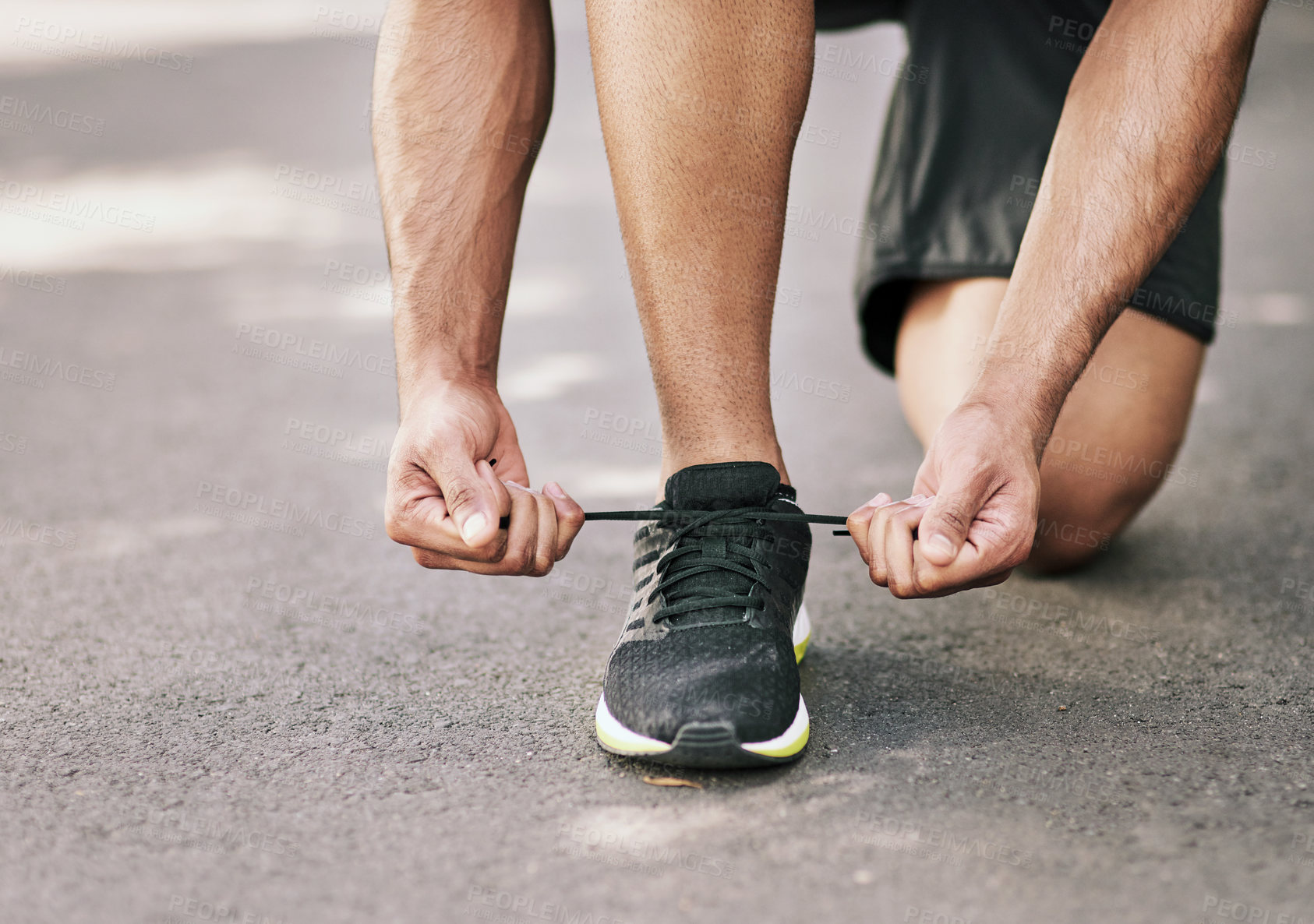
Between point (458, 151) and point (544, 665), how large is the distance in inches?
21.1

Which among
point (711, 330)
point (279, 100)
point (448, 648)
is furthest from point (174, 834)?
point (279, 100)

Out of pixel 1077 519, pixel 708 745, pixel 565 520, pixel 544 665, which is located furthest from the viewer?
pixel 1077 519

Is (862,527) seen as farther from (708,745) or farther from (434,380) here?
(434,380)

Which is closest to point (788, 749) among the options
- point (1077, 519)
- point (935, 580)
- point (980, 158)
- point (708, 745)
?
point (708, 745)

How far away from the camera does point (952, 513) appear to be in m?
0.93

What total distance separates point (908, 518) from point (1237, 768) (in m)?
0.33

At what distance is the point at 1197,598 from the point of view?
1.30m

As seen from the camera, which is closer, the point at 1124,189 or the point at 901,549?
the point at 901,549

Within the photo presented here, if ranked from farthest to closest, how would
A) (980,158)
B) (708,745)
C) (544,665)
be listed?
(980,158)
(544,665)
(708,745)

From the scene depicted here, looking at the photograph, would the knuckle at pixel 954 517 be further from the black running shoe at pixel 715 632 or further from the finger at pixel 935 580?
the black running shoe at pixel 715 632

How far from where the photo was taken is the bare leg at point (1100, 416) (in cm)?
136

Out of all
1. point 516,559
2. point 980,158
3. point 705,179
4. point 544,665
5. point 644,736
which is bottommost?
point 544,665

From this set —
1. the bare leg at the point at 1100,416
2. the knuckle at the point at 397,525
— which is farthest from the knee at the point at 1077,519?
the knuckle at the point at 397,525

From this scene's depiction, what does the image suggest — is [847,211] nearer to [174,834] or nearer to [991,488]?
[991,488]
